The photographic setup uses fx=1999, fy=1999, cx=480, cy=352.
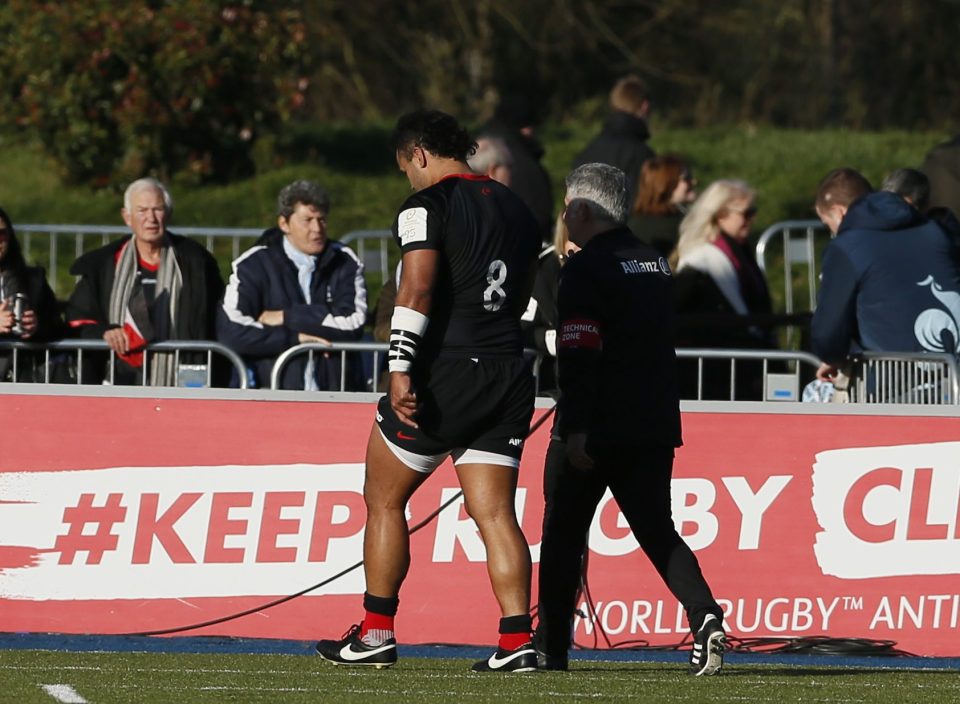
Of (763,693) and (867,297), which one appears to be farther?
(867,297)

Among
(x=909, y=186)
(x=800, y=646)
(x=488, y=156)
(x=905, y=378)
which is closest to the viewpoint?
(x=800, y=646)

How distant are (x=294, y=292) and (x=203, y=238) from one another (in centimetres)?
333

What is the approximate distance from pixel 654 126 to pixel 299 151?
6050 mm

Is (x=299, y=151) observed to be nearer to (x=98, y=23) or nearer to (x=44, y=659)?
(x=98, y=23)

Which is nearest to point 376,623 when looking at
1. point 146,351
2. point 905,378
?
point 146,351

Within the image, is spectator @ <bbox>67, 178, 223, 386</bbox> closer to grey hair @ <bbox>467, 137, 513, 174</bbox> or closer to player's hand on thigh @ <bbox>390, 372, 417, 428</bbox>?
grey hair @ <bbox>467, 137, 513, 174</bbox>

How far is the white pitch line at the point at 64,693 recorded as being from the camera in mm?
6391

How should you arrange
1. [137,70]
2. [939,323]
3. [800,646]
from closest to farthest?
[800,646] < [939,323] < [137,70]

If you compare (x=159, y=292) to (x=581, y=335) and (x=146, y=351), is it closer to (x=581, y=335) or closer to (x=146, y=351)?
(x=146, y=351)

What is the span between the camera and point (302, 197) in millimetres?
10570

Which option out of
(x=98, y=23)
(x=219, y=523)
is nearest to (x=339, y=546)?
(x=219, y=523)

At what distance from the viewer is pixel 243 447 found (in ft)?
29.7

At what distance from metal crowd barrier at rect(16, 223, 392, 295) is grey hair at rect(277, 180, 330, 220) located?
169 centimetres

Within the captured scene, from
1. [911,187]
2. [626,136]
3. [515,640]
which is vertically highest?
[626,136]
